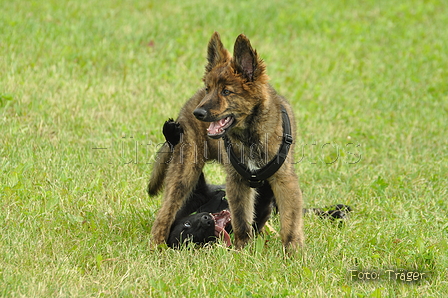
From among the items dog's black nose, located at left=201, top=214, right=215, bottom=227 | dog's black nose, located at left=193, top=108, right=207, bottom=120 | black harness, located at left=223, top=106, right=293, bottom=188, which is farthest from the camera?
dog's black nose, located at left=201, top=214, right=215, bottom=227

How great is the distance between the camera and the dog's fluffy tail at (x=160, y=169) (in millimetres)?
6105

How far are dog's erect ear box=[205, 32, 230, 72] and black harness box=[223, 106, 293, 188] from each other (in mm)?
706

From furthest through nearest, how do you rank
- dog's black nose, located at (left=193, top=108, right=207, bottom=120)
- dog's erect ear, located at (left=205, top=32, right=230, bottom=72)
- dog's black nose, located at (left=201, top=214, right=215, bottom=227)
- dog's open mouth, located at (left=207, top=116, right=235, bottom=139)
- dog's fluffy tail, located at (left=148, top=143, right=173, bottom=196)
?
dog's fluffy tail, located at (left=148, top=143, right=173, bottom=196), dog's black nose, located at (left=201, top=214, right=215, bottom=227), dog's erect ear, located at (left=205, top=32, right=230, bottom=72), dog's open mouth, located at (left=207, top=116, right=235, bottom=139), dog's black nose, located at (left=193, top=108, right=207, bottom=120)

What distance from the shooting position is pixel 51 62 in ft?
34.0

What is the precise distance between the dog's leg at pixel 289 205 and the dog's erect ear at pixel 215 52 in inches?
46.3

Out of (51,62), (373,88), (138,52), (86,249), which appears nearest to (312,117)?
(373,88)

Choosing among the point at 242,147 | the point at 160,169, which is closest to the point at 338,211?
the point at 242,147

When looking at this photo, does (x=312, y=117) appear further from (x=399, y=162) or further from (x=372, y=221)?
(x=372, y=221)

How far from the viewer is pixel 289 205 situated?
17.1ft

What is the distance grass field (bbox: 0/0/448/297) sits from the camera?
4.87 m

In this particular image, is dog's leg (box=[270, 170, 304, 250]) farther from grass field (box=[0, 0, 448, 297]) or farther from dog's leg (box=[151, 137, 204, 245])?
dog's leg (box=[151, 137, 204, 245])

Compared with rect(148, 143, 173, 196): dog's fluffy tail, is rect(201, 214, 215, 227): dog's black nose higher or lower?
lower

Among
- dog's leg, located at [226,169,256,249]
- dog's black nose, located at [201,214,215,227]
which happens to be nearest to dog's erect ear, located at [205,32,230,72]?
dog's leg, located at [226,169,256,249]

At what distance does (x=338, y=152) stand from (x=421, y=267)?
11.0 feet
